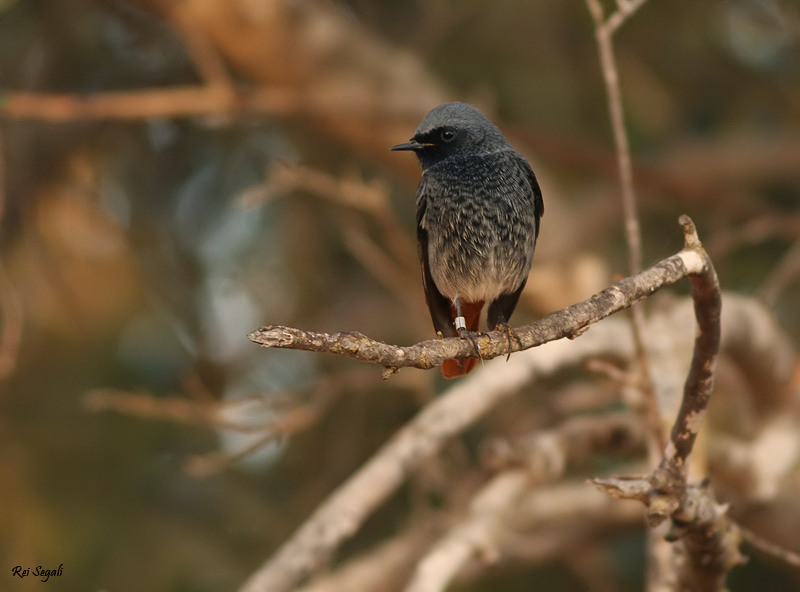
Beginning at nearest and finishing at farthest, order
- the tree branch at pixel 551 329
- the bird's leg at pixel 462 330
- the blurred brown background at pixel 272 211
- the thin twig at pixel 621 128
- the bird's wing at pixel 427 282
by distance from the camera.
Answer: the tree branch at pixel 551 329
the bird's leg at pixel 462 330
the thin twig at pixel 621 128
the bird's wing at pixel 427 282
the blurred brown background at pixel 272 211

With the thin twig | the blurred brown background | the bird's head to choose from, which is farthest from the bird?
the blurred brown background

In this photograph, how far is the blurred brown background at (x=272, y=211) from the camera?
6344mm

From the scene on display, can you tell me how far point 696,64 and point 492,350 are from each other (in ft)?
22.3

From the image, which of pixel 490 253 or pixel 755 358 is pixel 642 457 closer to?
pixel 755 358

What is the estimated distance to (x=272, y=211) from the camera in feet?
27.4

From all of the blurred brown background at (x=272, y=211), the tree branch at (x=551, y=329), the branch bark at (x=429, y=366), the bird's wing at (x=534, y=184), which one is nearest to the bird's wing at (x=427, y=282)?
the bird's wing at (x=534, y=184)

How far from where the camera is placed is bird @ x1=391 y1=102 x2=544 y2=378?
3.24m

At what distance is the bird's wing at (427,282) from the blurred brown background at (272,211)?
178 centimetres

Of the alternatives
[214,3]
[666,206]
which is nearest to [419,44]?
[214,3]

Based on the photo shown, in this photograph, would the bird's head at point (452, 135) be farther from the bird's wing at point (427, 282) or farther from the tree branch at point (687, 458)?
the tree branch at point (687, 458)

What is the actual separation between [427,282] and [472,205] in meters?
0.46

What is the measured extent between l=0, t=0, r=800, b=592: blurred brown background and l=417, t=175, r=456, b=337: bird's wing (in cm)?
178

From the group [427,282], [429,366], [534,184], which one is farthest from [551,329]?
[427,282]

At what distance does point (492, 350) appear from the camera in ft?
7.48
